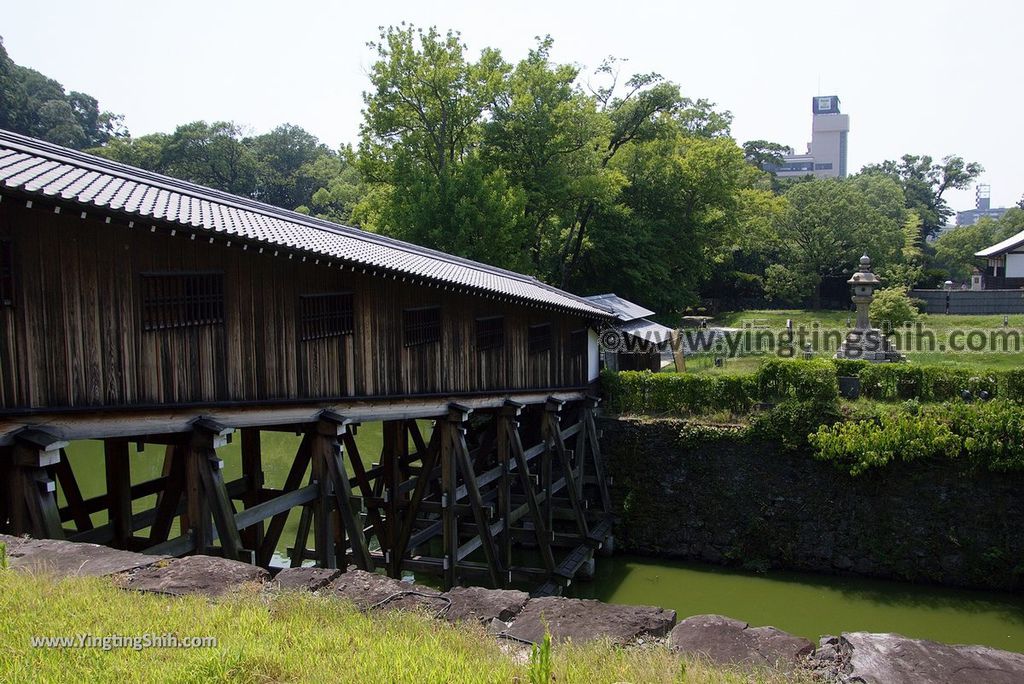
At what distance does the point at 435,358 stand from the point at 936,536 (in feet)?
37.9

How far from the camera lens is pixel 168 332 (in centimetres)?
809

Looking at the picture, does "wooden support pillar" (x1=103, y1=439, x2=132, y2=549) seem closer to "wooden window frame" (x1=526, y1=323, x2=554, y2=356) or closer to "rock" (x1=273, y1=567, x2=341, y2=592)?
"rock" (x1=273, y1=567, x2=341, y2=592)

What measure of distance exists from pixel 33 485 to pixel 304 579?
3.24m

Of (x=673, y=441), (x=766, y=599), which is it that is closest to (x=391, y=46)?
(x=673, y=441)

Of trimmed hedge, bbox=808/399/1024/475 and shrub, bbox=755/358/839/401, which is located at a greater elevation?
shrub, bbox=755/358/839/401

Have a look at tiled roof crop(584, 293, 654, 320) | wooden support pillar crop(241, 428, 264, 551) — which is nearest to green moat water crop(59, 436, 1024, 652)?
wooden support pillar crop(241, 428, 264, 551)

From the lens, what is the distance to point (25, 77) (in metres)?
64.1

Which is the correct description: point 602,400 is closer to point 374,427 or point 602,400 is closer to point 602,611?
point 374,427

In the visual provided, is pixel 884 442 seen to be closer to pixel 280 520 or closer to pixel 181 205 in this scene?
pixel 280 520

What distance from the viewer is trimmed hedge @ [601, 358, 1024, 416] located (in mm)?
16922

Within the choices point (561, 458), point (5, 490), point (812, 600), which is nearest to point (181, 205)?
point (5, 490)

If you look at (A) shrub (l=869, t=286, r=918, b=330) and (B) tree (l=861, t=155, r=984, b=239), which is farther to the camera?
(B) tree (l=861, t=155, r=984, b=239)

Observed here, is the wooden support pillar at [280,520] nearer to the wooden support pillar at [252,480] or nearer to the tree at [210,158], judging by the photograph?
the wooden support pillar at [252,480]

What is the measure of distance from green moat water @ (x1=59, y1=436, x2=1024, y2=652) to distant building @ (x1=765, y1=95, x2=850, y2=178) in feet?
453
